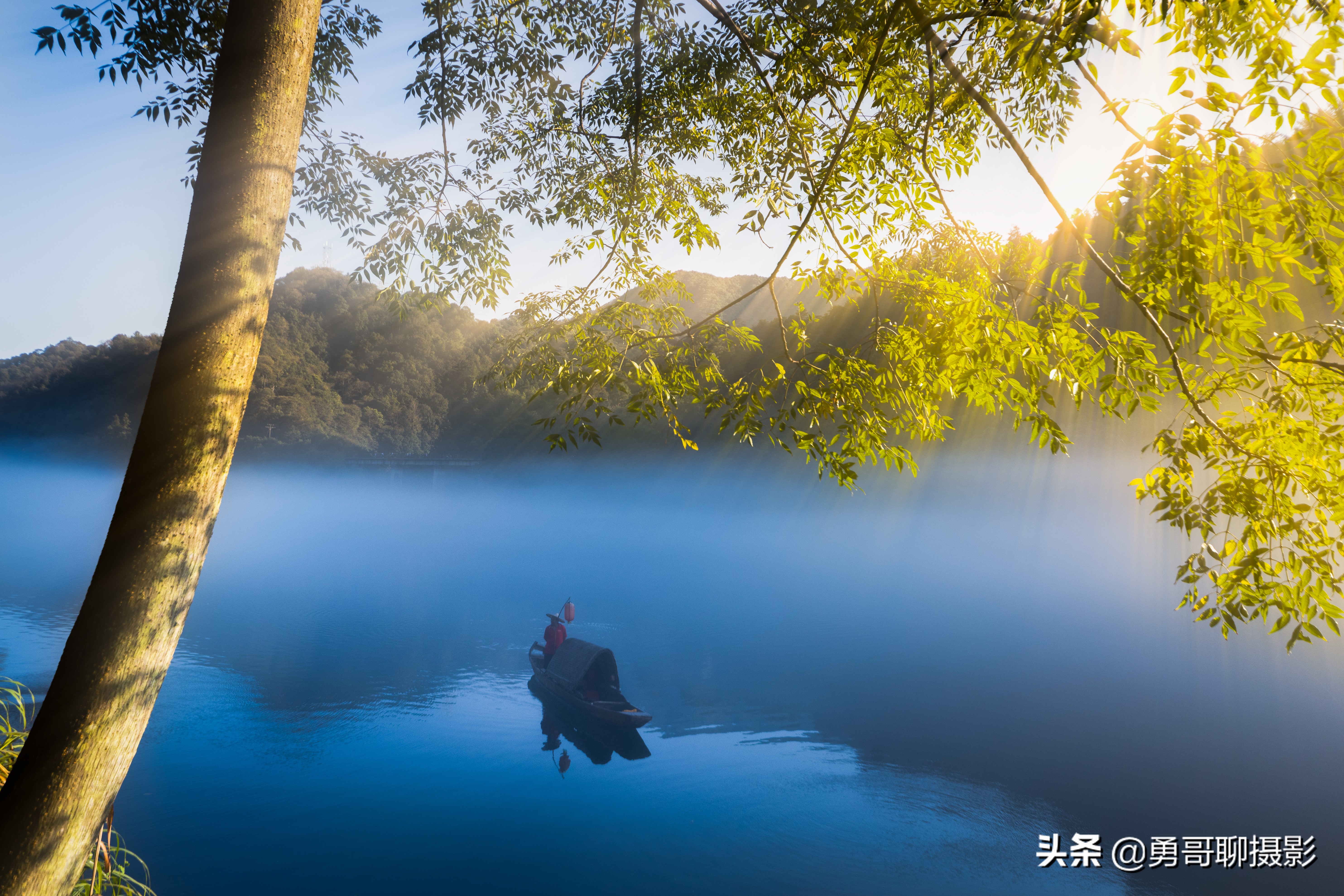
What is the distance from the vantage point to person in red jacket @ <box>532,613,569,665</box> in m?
14.1

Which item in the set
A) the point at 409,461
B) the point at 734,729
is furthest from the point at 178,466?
the point at 409,461

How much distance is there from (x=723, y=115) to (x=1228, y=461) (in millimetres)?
3508

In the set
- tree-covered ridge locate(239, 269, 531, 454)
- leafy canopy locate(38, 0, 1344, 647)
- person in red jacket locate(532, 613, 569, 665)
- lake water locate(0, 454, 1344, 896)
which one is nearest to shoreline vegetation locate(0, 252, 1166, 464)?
tree-covered ridge locate(239, 269, 531, 454)

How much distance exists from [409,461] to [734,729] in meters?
51.8

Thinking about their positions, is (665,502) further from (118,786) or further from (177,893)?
(118,786)

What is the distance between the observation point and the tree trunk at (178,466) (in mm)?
1447

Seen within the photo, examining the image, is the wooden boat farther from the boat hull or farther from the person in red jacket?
the person in red jacket

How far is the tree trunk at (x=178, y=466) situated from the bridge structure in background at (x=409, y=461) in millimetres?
57163

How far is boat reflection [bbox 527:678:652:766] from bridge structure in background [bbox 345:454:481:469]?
45605 millimetres

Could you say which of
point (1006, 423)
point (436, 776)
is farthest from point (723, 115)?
point (1006, 423)

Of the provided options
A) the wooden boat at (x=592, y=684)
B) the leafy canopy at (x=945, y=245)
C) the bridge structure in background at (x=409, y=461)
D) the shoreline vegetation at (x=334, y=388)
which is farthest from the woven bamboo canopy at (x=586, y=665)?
the bridge structure in background at (x=409, y=461)

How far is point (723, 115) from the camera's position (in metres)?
4.16

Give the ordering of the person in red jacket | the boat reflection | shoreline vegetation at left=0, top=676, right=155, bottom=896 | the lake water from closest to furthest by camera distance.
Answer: shoreline vegetation at left=0, top=676, right=155, bottom=896
the lake water
the boat reflection
the person in red jacket

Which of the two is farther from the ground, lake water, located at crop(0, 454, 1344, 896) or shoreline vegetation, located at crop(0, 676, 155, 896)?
shoreline vegetation, located at crop(0, 676, 155, 896)
